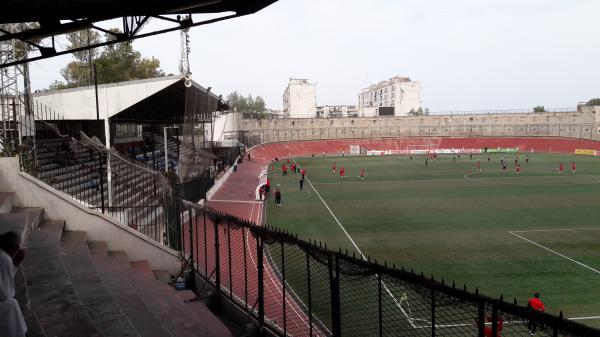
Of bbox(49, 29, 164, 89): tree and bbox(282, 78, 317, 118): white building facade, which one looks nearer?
bbox(49, 29, 164, 89): tree

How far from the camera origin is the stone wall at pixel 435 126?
102 metres

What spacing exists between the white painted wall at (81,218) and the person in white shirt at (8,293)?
6.04 meters

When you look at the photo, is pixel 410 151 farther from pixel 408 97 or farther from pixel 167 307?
pixel 167 307

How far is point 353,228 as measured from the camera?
2361 centimetres

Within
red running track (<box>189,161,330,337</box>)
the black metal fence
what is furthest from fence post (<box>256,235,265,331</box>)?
red running track (<box>189,161,330,337</box>)

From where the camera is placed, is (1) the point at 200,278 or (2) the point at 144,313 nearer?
(2) the point at 144,313

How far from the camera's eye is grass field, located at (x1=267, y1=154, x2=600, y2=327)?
1529cm

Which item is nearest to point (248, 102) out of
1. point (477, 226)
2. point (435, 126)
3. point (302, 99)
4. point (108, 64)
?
point (302, 99)

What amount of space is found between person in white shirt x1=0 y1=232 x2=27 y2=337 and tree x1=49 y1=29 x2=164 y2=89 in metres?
56.9

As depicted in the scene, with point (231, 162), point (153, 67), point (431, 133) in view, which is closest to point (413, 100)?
point (431, 133)

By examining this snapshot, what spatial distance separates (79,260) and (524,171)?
50967 millimetres

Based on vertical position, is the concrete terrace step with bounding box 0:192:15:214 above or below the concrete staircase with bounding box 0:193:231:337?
above

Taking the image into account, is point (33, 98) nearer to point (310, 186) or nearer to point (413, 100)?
point (310, 186)

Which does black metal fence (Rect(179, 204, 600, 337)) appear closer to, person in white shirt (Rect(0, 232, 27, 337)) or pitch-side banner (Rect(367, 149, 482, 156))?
person in white shirt (Rect(0, 232, 27, 337))
